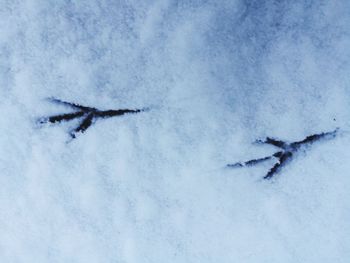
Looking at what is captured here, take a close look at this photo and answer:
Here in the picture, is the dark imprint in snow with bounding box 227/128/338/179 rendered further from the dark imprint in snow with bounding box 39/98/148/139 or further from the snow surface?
the dark imprint in snow with bounding box 39/98/148/139

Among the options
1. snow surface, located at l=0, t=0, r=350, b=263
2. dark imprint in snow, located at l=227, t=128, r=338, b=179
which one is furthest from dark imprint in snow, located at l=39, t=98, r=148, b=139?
dark imprint in snow, located at l=227, t=128, r=338, b=179

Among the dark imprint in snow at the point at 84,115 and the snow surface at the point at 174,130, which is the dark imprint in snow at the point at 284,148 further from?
the dark imprint in snow at the point at 84,115

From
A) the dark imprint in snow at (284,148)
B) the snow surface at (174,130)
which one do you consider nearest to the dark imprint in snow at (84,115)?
the snow surface at (174,130)

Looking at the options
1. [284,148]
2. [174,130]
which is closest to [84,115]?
[174,130]

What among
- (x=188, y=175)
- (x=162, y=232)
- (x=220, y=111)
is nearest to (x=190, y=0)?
(x=220, y=111)
